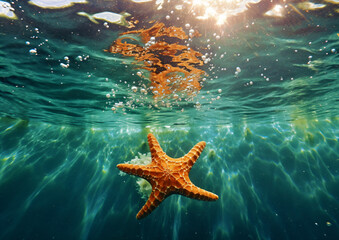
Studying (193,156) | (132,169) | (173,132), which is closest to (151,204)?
(132,169)

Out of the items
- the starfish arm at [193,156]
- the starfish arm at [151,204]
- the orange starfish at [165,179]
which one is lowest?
the starfish arm at [151,204]

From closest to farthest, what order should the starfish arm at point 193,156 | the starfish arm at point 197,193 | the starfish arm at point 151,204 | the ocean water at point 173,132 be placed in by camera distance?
the starfish arm at point 151,204
the starfish arm at point 197,193
the ocean water at point 173,132
the starfish arm at point 193,156

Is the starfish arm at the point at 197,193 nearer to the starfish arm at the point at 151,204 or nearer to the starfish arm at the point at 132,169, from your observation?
the starfish arm at the point at 151,204

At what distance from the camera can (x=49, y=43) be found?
4.30m

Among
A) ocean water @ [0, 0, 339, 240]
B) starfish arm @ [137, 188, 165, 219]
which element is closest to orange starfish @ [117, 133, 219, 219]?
starfish arm @ [137, 188, 165, 219]

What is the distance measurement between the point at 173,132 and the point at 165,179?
6.59 meters

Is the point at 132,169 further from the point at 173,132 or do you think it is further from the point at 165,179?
the point at 173,132

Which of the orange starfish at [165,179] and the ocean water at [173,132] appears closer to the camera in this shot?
the orange starfish at [165,179]

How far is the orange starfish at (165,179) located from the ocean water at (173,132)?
3097 mm

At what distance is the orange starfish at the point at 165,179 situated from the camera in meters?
3.75

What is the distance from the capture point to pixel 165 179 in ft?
13.0

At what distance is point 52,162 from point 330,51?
45.0ft

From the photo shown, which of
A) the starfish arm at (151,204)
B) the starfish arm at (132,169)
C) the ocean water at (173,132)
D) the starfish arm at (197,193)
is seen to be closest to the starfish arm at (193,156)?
the starfish arm at (197,193)

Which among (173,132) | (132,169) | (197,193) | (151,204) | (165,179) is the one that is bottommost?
(151,204)
